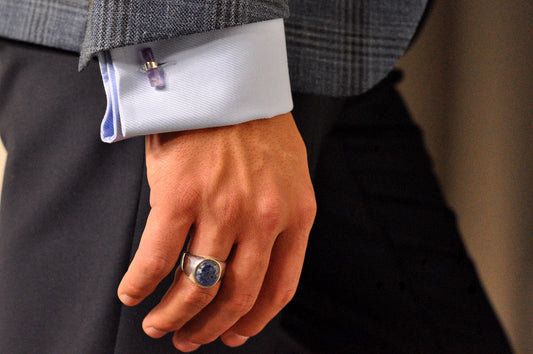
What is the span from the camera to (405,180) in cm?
74

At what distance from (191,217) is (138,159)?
100mm

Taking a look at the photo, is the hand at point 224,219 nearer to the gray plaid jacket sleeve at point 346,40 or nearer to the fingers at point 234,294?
the fingers at point 234,294

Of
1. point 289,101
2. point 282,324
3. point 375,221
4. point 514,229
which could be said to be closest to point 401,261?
point 375,221

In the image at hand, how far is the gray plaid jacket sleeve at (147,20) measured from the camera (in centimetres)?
39

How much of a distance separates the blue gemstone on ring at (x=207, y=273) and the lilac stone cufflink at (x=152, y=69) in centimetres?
13

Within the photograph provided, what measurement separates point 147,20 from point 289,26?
167 millimetres

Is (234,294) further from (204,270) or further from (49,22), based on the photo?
(49,22)

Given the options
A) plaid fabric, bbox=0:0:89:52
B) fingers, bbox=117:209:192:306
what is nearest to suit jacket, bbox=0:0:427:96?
plaid fabric, bbox=0:0:89:52

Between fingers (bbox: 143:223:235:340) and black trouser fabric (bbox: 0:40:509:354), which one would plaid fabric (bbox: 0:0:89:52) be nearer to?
black trouser fabric (bbox: 0:40:509:354)

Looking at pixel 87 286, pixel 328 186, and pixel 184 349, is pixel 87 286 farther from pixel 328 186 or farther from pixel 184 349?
pixel 328 186

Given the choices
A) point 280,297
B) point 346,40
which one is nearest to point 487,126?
point 346,40

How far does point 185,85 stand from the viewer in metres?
0.41

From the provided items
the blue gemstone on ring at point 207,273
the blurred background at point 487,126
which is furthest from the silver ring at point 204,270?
the blurred background at point 487,126

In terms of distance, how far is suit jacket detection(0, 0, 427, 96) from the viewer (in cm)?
39
